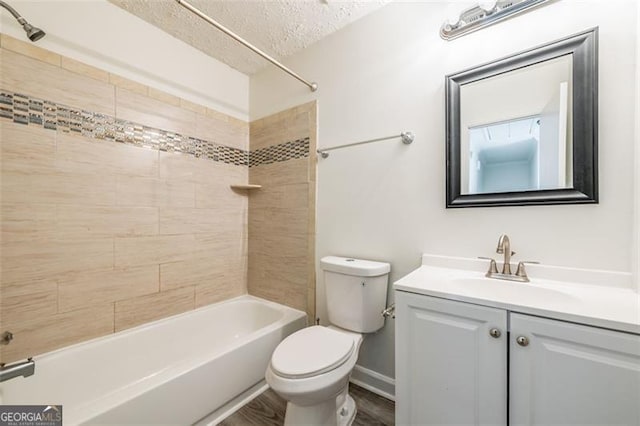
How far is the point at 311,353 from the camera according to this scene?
118 cm

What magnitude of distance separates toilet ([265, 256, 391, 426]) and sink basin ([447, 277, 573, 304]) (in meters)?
0.43

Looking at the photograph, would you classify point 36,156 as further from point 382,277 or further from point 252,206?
point 382,277

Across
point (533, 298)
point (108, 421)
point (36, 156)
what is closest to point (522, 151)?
point (533, 298)

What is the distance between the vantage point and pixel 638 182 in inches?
36.6

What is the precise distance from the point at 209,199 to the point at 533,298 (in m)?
2.08

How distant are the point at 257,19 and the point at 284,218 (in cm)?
136

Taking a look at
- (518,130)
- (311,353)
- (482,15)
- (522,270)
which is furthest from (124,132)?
(522,270)

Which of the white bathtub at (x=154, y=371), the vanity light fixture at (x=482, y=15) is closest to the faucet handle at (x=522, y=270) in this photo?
the vanity light fixture at (x=482, y=15)

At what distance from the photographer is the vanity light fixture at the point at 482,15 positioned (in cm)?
110

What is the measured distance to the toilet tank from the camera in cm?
143

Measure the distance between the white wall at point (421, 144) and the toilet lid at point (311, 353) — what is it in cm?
42

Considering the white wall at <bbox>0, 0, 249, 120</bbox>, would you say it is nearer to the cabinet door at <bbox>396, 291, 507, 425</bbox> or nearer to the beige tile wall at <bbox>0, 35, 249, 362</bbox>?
the beige tile wall at <bbox>0, 35, 249, 362</bbox>

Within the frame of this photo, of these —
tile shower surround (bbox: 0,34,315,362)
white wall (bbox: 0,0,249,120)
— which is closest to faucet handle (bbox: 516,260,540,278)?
tile shower surround (bbox: 0,34,315,362)

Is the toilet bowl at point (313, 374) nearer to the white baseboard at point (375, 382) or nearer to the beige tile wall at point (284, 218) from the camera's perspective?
the white baseboard at point (375, 382)
